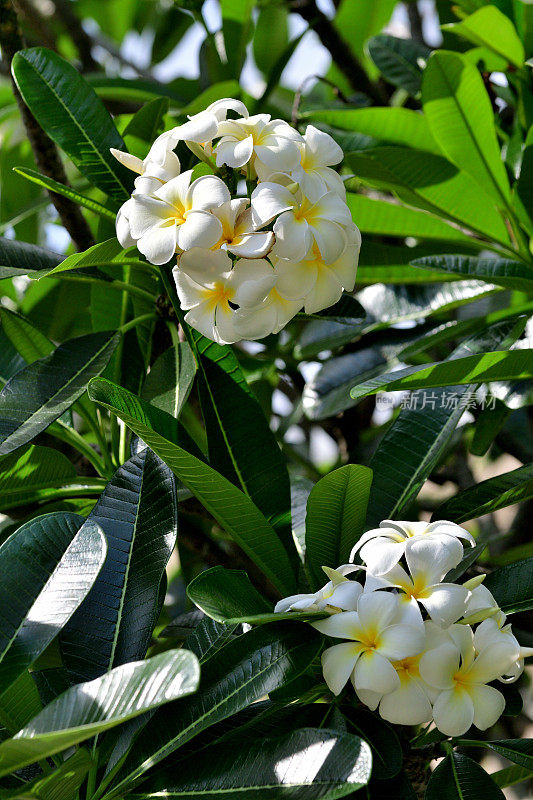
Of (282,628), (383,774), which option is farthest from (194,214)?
(383,774)

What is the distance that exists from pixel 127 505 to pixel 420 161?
Result: 2.43 feet

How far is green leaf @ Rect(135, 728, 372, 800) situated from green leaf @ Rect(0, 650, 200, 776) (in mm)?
154

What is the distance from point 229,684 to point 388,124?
1.01m

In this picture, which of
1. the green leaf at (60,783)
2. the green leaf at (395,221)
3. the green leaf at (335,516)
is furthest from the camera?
the green leaf at (395,221)

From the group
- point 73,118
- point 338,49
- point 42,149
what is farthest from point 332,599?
point 338,49

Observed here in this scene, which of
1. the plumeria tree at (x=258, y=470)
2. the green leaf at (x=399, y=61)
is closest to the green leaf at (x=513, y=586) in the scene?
the plumeria tree at (x=258, y=470)

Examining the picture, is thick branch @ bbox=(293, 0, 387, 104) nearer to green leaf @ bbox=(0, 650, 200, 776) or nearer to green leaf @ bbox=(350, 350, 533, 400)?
green leaf @ bbox=(350, 350, 533, 400)

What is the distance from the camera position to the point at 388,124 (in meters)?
1.42

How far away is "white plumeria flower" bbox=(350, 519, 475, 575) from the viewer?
776 mm

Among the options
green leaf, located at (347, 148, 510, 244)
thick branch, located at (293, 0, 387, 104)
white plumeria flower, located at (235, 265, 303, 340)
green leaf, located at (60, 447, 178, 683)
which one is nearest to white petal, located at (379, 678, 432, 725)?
green leaf, located at (60, 447, 178, 683)

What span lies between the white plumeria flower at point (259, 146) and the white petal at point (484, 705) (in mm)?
544

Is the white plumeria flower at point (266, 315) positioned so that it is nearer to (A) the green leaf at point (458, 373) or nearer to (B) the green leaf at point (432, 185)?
(A) the green leaf at point (458, 373)

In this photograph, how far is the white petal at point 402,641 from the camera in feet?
2.39

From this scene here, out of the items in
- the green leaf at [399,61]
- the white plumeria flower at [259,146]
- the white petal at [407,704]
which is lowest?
the white petal at [407,704]
